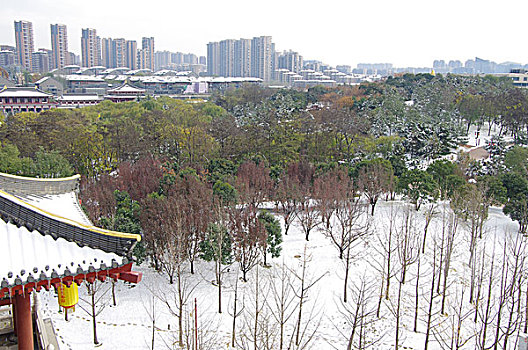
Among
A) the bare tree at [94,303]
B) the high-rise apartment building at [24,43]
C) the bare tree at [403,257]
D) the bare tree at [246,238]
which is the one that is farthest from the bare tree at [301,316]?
the high-rise apartment building at [24,43]

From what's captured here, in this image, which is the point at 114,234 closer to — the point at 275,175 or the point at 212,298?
the point at 212,298

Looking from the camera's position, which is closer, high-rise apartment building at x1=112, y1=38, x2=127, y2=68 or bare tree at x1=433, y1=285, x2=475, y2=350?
bare tree at x1=433, y1=285, x2=475, y2=350

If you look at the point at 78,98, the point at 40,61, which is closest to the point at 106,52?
the point at 40,61

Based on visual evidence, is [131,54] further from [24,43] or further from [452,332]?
[452,332]

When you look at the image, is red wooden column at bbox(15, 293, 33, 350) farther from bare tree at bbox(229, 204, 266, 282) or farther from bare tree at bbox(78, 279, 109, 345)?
bare tree at bbox(229, 204, 266, 282)

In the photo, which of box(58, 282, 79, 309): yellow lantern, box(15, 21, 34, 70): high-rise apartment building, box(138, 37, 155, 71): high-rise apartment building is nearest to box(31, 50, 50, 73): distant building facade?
box(15, 21, 34, 70): high-rise apartment building

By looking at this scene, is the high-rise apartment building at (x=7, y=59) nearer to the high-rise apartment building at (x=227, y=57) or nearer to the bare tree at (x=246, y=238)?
the high-rise apartment building at (x=227, y=57)
